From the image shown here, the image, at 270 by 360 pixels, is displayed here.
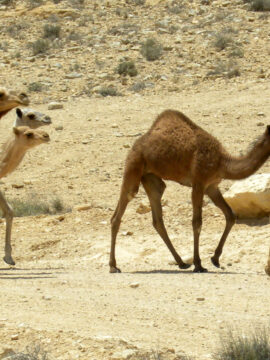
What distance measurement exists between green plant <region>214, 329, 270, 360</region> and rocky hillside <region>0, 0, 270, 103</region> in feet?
64.1

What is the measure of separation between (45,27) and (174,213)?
745 inches

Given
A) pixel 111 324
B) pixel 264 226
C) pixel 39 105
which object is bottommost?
pixel 39 105

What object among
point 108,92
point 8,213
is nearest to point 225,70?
point 108,92

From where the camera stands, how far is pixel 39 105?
2692 cm

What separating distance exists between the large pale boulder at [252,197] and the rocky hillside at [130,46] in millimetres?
11971

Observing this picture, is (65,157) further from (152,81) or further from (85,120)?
(152,81)

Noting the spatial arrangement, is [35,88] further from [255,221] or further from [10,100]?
[10,100]

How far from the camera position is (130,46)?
31719 millimetres

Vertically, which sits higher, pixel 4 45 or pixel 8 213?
pixel 8 213

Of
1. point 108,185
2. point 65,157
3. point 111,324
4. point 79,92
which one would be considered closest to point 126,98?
point 79,92

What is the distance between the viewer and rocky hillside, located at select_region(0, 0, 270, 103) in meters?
28.1

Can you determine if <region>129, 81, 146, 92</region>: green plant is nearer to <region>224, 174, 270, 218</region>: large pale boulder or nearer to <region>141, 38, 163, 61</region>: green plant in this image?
<region>141, 38, 163, 61</region>: green plant

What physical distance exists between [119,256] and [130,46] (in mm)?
17593

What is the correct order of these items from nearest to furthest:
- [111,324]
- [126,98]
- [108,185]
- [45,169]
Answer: [111,324], [108,185], [45,169], [126,98]
